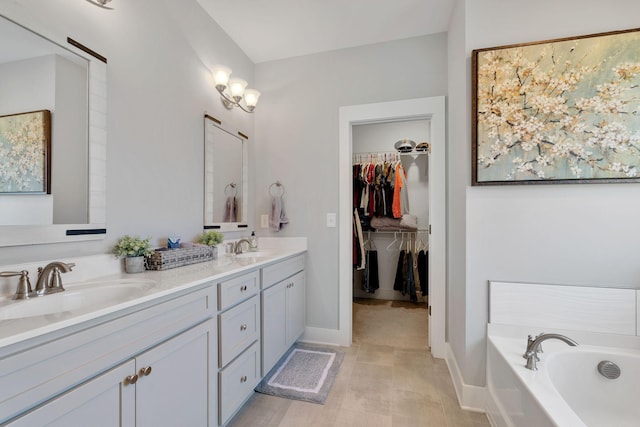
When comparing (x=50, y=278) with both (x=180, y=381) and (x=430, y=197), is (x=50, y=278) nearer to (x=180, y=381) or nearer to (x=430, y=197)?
(x=180, y=381)

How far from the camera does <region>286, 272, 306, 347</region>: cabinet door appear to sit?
7.03 feet

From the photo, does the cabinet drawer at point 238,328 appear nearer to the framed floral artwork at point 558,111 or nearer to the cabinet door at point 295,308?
the cabinet door at point 295,308

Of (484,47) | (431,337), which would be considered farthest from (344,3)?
(431,337)

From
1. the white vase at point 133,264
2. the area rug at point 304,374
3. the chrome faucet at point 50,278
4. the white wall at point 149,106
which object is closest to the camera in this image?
the chrome faucet at point 50,278

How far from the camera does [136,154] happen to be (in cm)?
151

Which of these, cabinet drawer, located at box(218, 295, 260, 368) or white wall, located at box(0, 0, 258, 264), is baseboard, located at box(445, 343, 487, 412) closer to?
cabinet drawer, located at box(218, 295, 260, 368)

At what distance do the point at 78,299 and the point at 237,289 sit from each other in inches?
25.7

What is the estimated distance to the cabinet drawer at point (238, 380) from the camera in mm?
1379

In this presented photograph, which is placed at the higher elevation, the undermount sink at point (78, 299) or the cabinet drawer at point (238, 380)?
the undermount sink at point (78, 299)

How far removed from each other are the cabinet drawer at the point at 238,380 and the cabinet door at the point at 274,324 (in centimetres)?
10

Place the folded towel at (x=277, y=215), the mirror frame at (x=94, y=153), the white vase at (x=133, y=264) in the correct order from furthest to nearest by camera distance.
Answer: the folded towel at (x=277, y=215) → the white vase at (x=133, y=264) → the mirror frame at (x=94, y=153)

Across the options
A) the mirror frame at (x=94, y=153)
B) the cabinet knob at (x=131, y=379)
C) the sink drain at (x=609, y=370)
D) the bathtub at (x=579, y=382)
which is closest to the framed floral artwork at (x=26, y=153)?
the mirror frame at (x=94, y=153)

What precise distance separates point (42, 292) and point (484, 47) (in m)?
2.44

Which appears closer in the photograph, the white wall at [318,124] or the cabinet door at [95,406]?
the cabinet door at [95,406]
